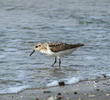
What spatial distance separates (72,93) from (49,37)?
19.7 ft

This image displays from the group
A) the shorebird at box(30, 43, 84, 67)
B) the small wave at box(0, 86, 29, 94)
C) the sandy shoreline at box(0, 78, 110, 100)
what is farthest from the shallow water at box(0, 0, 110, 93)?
the sandy shoreline at box(0, 78, 110, 100)

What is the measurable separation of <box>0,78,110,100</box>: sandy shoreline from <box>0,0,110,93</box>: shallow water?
0.41m

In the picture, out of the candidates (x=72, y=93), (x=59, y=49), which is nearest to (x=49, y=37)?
(x=59, y=49)

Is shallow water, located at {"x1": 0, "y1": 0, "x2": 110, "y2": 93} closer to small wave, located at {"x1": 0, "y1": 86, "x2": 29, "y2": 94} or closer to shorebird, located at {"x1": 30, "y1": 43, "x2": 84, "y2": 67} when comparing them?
small wave, located at {"x1": 0, "y1": 86, "x2": 29, "y2": 94}

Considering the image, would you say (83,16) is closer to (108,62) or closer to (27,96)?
(108,62)

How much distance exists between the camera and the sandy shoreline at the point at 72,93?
26.2 ft

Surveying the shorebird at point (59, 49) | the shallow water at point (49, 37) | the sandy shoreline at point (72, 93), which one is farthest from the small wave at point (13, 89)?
the shorebird at point (59, 49)

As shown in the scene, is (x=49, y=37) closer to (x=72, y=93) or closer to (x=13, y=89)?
(x=13, y=89)

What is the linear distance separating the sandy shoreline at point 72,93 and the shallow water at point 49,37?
41 cm

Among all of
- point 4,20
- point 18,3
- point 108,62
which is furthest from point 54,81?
point 18,3

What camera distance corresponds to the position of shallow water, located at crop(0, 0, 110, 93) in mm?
10039

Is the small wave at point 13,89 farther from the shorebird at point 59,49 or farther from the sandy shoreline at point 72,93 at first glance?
the shorebird at point 59,49

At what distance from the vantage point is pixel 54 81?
9461 mm

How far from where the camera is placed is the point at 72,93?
326 inches
